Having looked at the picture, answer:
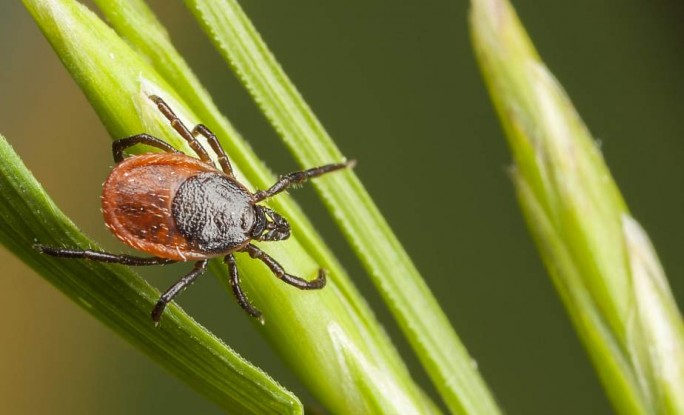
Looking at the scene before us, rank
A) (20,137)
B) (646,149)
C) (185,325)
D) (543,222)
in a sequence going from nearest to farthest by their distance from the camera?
(185,325)
(543,222)
(646,149)
(20,137)

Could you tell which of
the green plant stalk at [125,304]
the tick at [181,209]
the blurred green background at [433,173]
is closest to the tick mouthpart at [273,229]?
the tick at [181,209]

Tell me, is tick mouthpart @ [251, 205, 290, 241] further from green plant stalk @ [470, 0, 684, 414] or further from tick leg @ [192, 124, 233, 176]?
green plant stalk @ [470, 0, 684, 414]

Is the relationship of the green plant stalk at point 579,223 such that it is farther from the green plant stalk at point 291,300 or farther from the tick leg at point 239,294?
the tick leg at point 239,294

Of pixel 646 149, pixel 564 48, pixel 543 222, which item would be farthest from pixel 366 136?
pixel 543 222

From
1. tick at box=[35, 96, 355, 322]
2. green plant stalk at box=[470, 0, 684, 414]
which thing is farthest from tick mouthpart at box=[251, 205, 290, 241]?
green plant stalk at box=[470, 0, 684, 414]

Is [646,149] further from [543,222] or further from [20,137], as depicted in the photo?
[20,137]

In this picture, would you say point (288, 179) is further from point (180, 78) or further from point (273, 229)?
point (180, 78)
